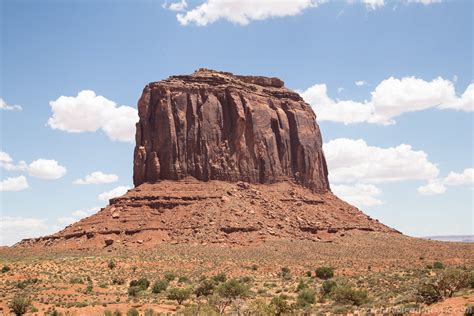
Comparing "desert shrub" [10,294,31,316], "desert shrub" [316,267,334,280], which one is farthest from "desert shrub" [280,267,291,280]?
"desert shrub" [10,294,31,316]

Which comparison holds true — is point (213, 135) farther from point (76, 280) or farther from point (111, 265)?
point (76, 280)

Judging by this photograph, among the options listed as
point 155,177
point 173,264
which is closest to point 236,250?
point 173,264

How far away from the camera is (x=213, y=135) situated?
83.2 meters

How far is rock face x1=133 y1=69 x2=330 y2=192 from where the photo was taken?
8062cm

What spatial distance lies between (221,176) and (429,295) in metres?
54.9

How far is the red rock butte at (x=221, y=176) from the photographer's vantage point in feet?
225

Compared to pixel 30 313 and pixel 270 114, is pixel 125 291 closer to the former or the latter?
pixel 30 313

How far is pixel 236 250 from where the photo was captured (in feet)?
204

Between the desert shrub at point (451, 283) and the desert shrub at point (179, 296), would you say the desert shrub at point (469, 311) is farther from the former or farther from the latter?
the desert shrub at point (179, 296)

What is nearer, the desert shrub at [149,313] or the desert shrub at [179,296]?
the desert shrub at [149,313]

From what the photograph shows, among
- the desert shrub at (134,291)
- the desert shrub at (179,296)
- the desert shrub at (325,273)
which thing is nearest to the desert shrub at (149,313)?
the desert shrub at (179,296)

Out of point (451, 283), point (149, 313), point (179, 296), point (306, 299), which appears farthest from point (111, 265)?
point (451, 283)

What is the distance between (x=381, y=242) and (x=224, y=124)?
2912 centimetres

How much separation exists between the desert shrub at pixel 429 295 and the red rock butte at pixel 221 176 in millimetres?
38925
